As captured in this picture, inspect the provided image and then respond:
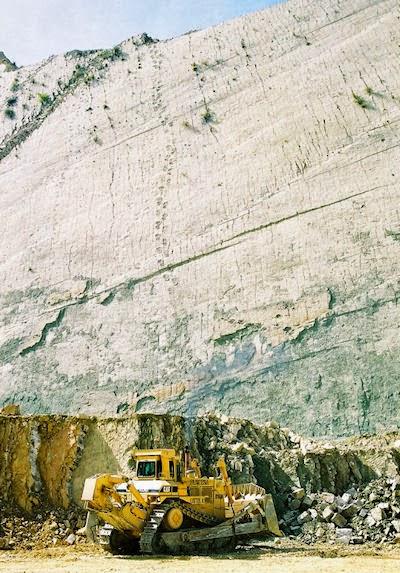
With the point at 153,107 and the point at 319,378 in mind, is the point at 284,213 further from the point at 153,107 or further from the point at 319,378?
the point at 153,107

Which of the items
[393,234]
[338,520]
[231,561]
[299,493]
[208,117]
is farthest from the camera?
[208,117]

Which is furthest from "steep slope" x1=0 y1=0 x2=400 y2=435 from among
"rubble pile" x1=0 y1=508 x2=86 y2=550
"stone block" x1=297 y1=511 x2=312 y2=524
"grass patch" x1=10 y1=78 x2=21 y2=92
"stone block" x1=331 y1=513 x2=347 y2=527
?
"rubble pile" x1=0 y1=508 x2=86 y2=550

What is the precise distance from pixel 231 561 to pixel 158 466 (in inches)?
61.9

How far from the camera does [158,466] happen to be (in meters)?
8.63

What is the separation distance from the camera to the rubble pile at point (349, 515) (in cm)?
894

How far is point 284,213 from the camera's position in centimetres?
1585

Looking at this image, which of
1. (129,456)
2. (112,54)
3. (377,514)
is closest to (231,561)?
(377,514)

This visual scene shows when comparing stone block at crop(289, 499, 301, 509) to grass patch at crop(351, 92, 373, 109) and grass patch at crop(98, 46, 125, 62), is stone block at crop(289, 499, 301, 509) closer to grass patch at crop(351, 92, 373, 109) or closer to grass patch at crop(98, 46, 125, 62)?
grass patch at crop(351, 92, 373, 109)

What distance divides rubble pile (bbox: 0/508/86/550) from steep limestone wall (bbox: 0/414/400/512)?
293mm

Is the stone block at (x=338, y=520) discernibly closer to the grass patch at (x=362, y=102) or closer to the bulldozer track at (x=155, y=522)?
the bulldozer track at (x=155, y=522)

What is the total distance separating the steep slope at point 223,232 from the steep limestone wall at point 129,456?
163 centimetres

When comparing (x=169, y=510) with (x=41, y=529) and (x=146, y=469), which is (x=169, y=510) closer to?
(x=146, y=469)

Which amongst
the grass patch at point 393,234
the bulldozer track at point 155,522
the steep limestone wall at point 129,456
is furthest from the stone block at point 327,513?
the grass patch at point 393,234

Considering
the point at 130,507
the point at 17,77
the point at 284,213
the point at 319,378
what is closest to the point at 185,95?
the point at 284,213
